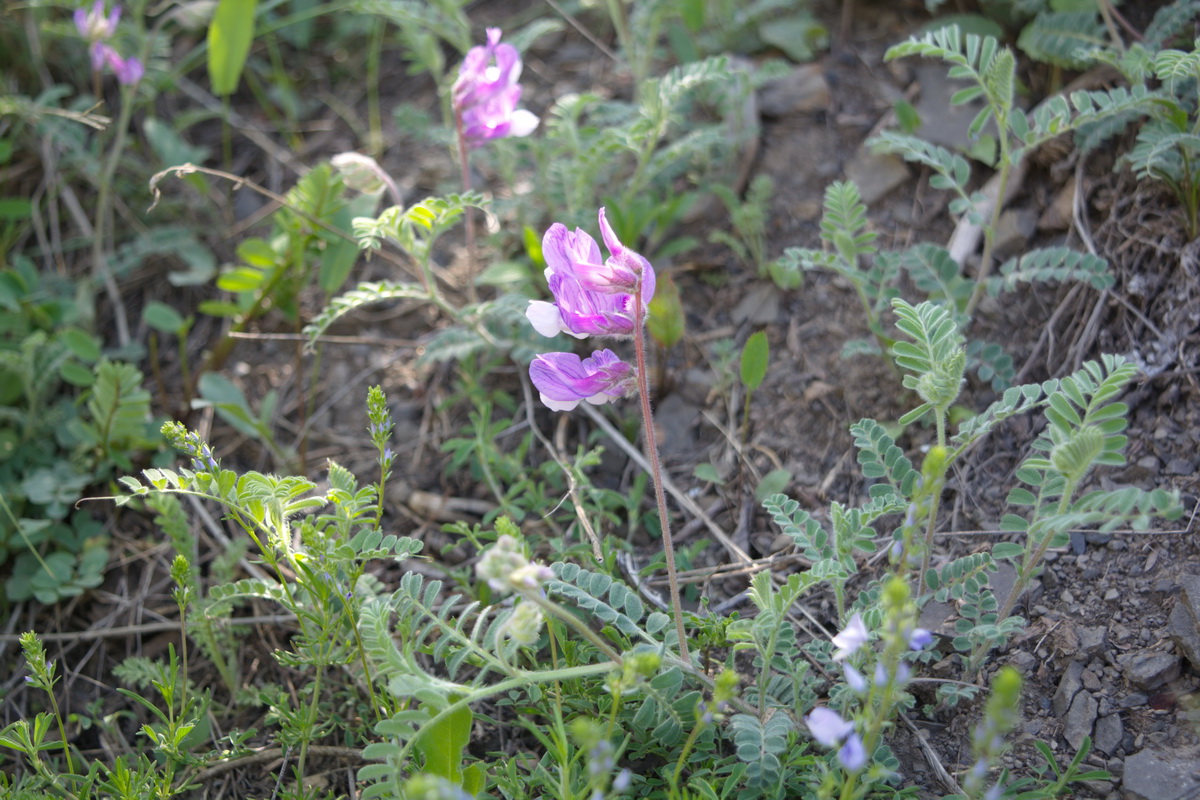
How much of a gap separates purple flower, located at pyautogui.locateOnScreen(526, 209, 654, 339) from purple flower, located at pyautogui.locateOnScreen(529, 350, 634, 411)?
0.06 m

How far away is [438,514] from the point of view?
279 centimetres

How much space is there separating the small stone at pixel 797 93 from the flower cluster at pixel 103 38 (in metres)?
2.34

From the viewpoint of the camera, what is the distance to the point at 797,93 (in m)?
3.47

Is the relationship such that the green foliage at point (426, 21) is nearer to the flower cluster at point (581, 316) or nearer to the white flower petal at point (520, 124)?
the white flower petal at point (520, 124)

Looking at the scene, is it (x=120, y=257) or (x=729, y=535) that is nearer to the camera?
(x=729, y=535)

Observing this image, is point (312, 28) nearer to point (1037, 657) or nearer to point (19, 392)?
point (19, 392)

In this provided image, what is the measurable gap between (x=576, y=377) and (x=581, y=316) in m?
0.13

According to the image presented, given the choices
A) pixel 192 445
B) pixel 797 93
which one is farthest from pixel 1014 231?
pixel 192 445

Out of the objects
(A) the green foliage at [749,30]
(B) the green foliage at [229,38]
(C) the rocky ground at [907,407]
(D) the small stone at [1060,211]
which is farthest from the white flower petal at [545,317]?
(B) the green foliage at [229,38]

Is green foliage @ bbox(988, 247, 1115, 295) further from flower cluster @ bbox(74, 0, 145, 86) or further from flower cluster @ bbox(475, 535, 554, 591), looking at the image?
flower cluster @ bbox(74, 0, 145, 86)

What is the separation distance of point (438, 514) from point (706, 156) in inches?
62.1

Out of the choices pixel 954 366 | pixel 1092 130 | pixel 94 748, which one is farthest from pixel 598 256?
pixel 94 748

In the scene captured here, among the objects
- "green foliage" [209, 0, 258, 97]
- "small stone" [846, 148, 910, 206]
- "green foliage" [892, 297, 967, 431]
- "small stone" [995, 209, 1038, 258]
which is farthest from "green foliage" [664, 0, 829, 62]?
"green foliage" [892, 297, 967, 431]

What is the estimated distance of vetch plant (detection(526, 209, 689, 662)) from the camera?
183cm
